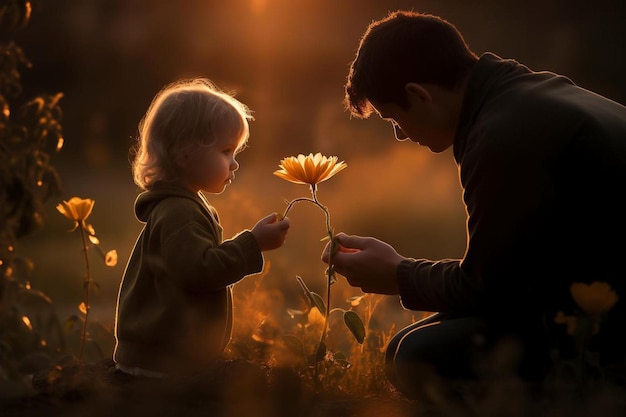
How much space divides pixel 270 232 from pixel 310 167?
0.32 metres

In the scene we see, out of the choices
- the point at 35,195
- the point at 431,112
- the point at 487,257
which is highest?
the point at 431,112

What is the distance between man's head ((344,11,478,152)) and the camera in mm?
3266

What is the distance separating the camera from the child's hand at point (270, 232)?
3346mm

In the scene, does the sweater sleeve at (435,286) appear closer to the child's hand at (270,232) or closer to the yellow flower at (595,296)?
the child's hand at (270,232)

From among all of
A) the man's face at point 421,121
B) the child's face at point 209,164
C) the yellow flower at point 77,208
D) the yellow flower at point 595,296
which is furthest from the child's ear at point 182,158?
the yellow flower at point 595,296

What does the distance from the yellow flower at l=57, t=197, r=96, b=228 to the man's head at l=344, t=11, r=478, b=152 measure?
1.16m

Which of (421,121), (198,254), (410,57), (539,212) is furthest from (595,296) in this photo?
(198,254)

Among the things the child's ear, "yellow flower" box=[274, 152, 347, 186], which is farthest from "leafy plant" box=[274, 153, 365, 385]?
the child's ear

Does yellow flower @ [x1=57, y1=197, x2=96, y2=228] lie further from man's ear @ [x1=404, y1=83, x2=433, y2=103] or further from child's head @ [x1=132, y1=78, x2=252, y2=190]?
man's ear @ [x1=404, y1=83, x2=433, y2=103]

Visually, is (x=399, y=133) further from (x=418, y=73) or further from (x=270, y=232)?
(x=270, y=232)

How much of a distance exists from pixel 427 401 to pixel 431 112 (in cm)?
109

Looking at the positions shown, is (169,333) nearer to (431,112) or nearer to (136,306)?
(136,306)

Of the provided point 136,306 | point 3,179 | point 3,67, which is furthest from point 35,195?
point 136,306

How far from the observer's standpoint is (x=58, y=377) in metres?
2.92
